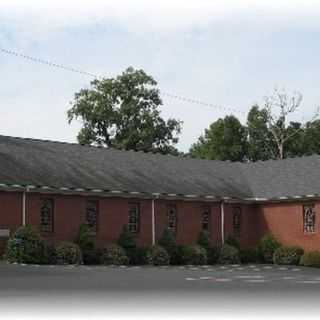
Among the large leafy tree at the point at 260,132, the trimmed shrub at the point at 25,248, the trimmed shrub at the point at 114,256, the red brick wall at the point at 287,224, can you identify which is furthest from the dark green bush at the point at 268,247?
the large leafy tree at the point at 260,132

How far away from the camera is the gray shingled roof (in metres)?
36.6

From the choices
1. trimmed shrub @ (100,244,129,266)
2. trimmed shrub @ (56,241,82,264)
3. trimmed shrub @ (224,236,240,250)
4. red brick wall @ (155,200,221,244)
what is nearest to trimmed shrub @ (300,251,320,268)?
trimmed shrub @ (224,236,240,250)

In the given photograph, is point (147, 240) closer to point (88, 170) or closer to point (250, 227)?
point (88, 170)

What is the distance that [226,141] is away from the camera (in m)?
70.0

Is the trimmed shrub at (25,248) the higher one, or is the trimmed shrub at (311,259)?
the trimmed shrub at (25,248)

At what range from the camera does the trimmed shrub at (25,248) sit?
32.4 metres

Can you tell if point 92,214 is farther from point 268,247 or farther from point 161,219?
point 268,247

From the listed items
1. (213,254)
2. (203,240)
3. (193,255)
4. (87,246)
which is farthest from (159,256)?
(203,240)

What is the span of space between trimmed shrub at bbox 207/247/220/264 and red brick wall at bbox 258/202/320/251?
4.43 m

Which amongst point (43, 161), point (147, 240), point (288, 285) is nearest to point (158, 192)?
point (147, 240)

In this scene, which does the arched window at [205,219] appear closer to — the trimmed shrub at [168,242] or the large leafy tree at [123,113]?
the trimmed shrub at [168,242]

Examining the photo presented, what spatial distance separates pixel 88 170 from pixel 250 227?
11.2m

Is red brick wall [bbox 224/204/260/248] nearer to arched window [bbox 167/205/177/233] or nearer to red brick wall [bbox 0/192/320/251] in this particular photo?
red brick wall [bbox 0/192/320/251]

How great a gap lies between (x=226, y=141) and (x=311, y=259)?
101ft
